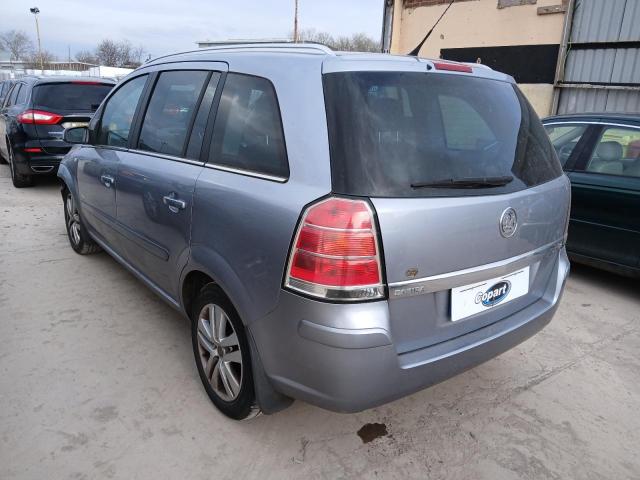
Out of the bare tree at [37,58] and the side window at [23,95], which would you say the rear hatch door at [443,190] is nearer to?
the side window at [23,95]

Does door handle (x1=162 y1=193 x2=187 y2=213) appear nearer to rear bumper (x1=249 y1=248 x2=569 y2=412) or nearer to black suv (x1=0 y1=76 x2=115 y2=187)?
rear bumper (x1=249 y1=248 x2=569 y2=412)

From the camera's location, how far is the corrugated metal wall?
8969 mm

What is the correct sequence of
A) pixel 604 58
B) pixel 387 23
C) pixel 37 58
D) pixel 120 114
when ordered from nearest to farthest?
pixel 120 114, pixel 604 58, pixel 387 23, pixel 37 58

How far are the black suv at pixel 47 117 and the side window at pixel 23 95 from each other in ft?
0.06

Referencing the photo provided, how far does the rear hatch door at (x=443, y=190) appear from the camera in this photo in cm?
176

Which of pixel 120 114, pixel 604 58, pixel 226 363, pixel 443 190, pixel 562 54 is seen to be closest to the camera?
pixel 443 190

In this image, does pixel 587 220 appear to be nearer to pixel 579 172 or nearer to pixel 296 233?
pixel 579 172

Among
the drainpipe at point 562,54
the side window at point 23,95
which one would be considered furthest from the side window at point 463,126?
the drainpipe at point 562,54

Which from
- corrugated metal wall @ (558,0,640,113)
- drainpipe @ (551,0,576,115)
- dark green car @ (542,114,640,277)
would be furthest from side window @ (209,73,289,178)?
drainpipe @ (551,0,576,115)

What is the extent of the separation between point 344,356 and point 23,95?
7.75 meters

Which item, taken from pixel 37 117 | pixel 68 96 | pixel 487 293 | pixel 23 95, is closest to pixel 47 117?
pixel 37 117

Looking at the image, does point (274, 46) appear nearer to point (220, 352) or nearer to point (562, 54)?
point (220, 352)

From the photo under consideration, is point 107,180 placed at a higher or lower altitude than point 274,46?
lower

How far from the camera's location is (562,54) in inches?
388
